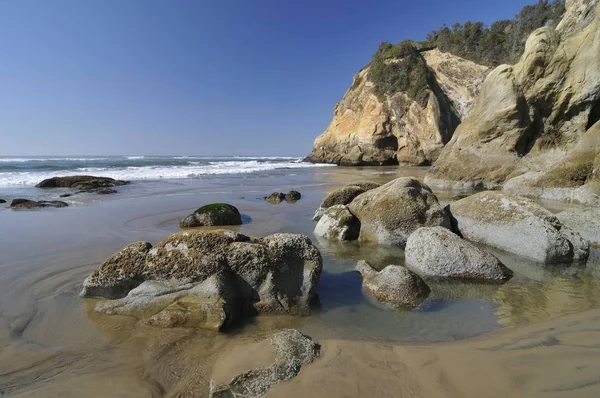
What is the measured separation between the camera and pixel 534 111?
51.9 ft

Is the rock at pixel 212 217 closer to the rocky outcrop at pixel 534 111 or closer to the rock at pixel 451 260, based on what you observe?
the rock at pixel 451 260

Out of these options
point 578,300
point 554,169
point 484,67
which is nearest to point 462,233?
point 578,300

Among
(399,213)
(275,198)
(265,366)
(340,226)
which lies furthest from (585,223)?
(275,198)

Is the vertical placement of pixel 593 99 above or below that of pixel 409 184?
above

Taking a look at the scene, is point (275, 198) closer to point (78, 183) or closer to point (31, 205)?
point (31, 205)

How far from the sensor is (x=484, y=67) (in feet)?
138

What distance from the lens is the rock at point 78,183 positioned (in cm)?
1923

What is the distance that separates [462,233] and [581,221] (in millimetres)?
2397

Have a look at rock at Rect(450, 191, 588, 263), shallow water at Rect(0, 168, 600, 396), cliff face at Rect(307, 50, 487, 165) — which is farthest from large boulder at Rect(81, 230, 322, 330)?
cliff face at Rect(307, 50, 487, 165)

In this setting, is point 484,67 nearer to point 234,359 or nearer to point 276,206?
point 276,206

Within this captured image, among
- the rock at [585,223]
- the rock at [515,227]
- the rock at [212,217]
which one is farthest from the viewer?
the rock at [212,217]

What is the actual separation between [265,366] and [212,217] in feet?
21.9

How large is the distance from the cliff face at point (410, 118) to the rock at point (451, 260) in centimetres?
3681

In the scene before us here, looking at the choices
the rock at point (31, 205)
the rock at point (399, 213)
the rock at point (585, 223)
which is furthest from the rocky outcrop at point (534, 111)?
the rock at point (31, 205)
